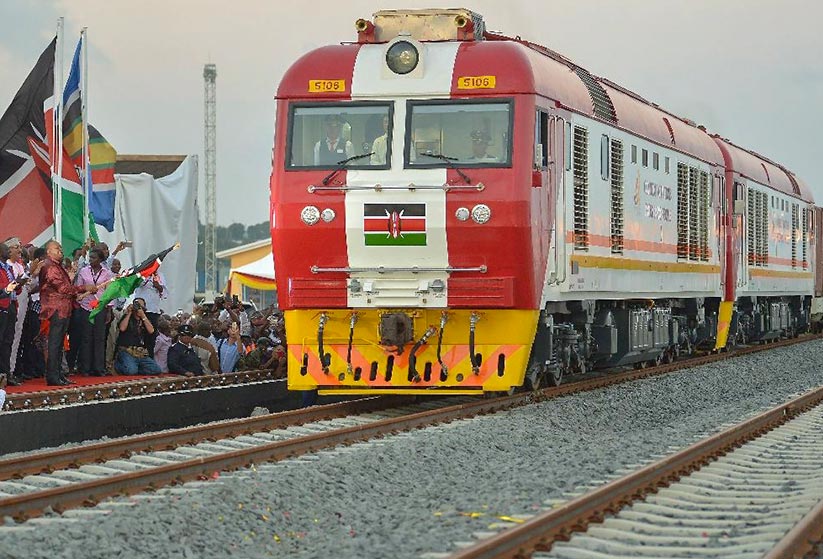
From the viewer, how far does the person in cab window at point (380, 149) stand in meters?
14.1

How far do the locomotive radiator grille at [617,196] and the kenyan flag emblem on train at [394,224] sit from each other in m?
4.19

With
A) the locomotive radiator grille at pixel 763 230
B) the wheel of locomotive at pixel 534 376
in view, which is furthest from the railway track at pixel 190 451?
the locomotive radiator grille at pixel 763 230

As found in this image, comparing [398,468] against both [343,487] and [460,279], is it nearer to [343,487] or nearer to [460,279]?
[343,487]

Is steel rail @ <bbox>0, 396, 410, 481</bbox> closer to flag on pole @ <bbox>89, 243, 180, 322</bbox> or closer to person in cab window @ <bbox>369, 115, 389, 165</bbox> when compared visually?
person in cab window @ <bbox>369, 115, 389, 165</bbox>

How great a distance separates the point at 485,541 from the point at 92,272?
10346mm

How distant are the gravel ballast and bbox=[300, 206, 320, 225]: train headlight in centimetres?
244

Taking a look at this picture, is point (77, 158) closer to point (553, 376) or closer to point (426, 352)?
point (553, 376)

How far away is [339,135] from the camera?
46.8 ft

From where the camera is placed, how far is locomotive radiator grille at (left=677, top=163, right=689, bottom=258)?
20812mm

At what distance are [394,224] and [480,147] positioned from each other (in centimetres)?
115

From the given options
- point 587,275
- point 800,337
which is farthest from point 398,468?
point 800,337

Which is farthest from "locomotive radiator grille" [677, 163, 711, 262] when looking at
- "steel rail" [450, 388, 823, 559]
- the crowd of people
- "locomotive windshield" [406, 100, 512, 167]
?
"steel rail" [450, 388, 823, 559]

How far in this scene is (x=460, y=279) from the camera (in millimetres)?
13859

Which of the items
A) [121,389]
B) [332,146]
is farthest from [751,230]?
[121,389]
